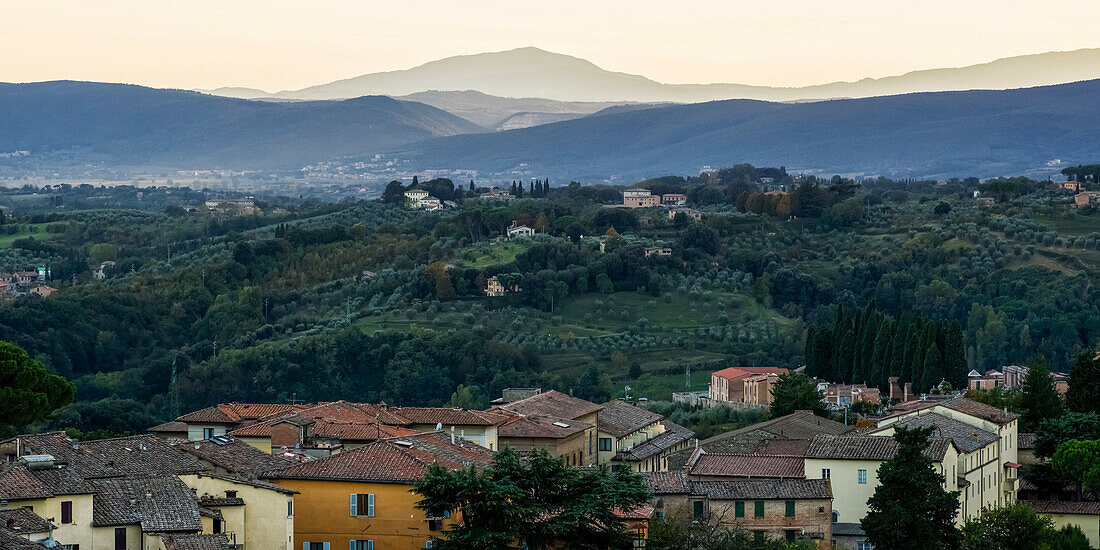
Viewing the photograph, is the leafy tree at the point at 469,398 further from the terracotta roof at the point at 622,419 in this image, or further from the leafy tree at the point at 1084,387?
the leafy tree at the point at 1084,387

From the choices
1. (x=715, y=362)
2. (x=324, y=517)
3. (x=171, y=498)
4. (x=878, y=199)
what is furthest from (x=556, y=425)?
(x=878, y=199)

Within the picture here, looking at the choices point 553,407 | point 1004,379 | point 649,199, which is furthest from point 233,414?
point 649,199

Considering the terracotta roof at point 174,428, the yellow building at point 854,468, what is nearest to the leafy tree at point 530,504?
the yellow building at point 854,468

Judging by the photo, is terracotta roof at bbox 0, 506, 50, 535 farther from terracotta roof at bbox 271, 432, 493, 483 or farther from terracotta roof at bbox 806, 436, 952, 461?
terracotta roof at bbox 806, 436, 952, 461

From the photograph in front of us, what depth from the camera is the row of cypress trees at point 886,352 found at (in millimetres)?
Answer: 59688

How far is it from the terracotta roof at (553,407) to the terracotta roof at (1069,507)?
12.3 m

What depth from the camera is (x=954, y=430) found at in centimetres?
3956

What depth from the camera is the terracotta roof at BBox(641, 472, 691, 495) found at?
33.8 meters

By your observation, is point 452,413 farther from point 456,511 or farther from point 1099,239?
point 1099,239

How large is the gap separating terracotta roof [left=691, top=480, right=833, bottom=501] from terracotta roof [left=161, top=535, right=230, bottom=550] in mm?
12153

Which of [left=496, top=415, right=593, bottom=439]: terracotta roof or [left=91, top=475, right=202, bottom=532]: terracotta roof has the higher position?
[left=91, top=475, right=202, bottom=532]: terracotta roof

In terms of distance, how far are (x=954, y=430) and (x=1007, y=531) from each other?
578 centimetres

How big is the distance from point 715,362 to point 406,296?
2229 cm

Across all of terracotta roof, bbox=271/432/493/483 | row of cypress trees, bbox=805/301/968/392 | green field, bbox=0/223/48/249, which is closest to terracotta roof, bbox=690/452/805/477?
terracotta roof, bbox=271/432/493/483
